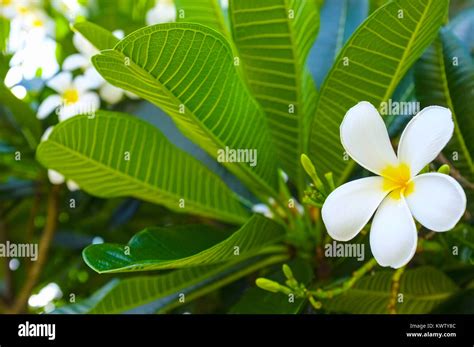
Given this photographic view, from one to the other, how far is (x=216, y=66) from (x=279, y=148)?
0.61ft

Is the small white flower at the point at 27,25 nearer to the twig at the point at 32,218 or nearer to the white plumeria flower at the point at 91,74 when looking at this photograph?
the white plumeria flower at the point at 91,74

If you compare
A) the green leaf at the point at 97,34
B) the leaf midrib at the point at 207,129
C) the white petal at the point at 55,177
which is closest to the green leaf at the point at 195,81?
the leaf midrib at the point at 207,129

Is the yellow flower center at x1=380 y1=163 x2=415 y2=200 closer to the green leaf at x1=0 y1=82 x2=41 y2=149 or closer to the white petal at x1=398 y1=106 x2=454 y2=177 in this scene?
the white petal at x1=398 y1=106 x2=454 y2=177

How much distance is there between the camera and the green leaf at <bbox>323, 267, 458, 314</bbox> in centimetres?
83

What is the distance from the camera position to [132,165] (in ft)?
2.75

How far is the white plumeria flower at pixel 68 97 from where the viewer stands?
42.9 inches

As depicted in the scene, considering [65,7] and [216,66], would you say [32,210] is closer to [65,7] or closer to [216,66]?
[65,7]

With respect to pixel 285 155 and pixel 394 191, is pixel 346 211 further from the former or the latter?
pixel 285 155

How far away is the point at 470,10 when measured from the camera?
1034mm

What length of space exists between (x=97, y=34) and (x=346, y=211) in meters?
0.35

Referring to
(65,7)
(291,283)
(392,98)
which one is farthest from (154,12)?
(291,283)

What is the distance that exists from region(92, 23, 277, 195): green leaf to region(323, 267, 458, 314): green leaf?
188 mm

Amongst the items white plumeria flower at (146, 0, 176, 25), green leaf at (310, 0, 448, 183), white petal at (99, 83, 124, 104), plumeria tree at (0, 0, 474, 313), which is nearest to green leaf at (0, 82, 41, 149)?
plumeria tree at (0, 0, 474, 313)

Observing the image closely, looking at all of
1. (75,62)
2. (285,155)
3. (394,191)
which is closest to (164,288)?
(285,155)
